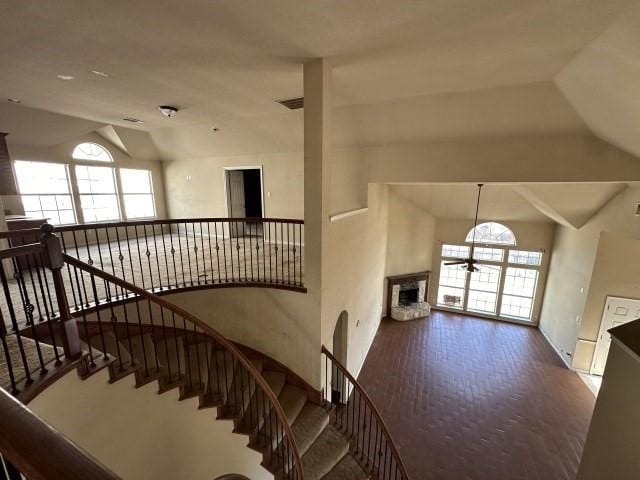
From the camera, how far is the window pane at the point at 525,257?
8.57m

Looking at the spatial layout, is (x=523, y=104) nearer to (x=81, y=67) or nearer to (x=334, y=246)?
(x=334, y=246)

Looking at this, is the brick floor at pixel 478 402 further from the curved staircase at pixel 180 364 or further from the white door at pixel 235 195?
the white door at pixel 235 195

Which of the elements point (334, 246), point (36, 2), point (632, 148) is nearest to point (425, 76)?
point (334, 246)

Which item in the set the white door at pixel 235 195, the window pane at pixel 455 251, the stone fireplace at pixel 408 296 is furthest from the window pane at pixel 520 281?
the white door at pixel 235 195

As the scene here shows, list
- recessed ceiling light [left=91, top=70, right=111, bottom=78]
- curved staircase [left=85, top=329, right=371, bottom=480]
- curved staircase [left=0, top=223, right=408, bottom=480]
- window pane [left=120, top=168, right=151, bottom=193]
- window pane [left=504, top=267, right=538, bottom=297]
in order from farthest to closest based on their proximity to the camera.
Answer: window pane [left=504, top=267, right=538, bottom=297], window pane [left=120, top=168, right=151, bottom=193], recessed ceiling light [left=91, top=70, right=111, bottom=78], curved staircase [left=85, top=329, right=371, bottom=480], curved staircase [left=0, top=223, right=408, bottom=480]

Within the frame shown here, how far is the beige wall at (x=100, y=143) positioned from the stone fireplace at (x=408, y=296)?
8.04 meters

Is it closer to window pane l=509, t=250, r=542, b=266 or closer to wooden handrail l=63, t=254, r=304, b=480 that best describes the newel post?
wooden handrail l=63, t=254, r=304, b=480

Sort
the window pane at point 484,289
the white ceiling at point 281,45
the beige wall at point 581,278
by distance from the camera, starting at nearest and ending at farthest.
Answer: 1. the white ceiling at point 281,45
2. the beige wall at point 581,278
3. the window pane at point 484,289

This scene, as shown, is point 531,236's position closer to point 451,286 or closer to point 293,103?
point 451,286

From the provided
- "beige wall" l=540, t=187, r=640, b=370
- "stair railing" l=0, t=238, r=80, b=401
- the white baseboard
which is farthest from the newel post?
the white baseboard

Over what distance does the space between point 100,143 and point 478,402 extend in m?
11.0

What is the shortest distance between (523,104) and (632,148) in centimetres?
153

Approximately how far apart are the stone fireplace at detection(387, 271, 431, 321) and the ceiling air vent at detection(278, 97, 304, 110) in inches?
255

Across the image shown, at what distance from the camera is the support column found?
304 centimetres
